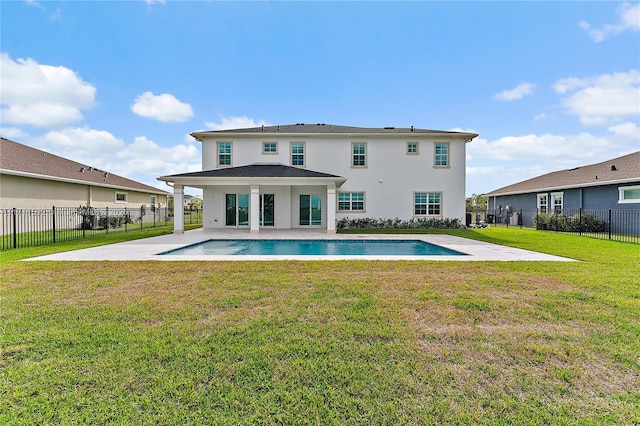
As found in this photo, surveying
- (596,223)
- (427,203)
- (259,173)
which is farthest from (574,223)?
(259,173)

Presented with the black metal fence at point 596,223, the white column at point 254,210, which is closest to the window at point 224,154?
the white column at point 254,210

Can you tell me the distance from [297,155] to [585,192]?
19.6 meters

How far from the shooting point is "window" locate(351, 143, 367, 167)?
20.3 metres

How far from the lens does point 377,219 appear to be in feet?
66.1

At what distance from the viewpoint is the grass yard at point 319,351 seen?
2387 millimetres

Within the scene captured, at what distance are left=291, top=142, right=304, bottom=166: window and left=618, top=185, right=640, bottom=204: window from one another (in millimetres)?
19029

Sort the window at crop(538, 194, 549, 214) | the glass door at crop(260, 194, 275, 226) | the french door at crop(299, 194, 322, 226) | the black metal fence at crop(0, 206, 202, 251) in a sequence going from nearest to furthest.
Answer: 1. the black metal fence at crop(0, 206, 202, 251)
2. the glass door at crop(260, 194, 275, 226)
3. the french door at crop(299, 194, 322, 226)
4. the window at crop(538, 194, 549, 214)


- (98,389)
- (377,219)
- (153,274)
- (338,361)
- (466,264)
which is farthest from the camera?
(377,219)

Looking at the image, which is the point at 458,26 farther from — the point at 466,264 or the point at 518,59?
the point at 466,264

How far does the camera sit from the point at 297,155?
20.2 metres

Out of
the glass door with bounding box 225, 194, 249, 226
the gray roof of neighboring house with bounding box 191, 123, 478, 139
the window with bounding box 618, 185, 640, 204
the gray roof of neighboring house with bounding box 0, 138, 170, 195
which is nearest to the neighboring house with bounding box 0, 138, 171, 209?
the gray roof of neighboring house with bounding box 0, 138, 170, 195

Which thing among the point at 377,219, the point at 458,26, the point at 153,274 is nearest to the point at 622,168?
the point at 458,26

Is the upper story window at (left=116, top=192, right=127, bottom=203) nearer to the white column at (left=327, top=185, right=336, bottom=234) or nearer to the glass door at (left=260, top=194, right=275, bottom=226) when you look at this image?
the glass door at (left=260, top=194, right=275, bottom=226)

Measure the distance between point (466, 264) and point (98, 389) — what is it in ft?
25.8
